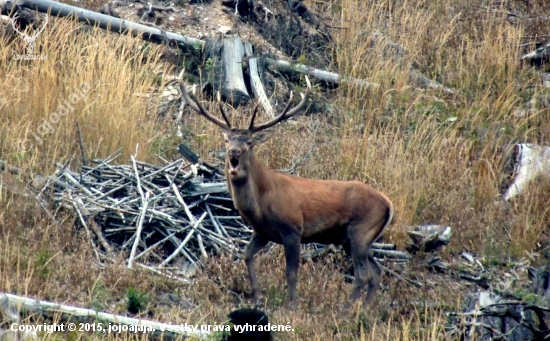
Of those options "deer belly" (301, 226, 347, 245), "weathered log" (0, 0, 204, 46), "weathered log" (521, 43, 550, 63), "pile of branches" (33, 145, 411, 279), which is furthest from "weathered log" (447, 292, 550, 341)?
"weathered log" (521, 43, 550, 63)

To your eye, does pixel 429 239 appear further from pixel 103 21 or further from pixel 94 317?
pixel 103 21

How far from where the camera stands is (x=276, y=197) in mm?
8789

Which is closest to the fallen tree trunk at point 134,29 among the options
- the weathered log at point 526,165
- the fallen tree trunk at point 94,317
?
the weathered log at point 526,165

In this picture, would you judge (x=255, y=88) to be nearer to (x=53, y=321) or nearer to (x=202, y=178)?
(x=202, y=178)

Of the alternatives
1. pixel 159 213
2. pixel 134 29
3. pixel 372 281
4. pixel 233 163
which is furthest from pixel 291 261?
pixel 134 29

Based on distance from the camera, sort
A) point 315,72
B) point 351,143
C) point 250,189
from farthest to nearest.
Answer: point 315,72
point 351,143
point 250,189

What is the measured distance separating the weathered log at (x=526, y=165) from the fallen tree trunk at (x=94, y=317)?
5958 mm

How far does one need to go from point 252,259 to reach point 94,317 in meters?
2.23

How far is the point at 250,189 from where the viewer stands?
8.59 m

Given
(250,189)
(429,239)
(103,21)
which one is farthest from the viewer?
(103,21)

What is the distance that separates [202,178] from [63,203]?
158 centimetres

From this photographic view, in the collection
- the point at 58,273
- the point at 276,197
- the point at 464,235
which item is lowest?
the point at 464,235

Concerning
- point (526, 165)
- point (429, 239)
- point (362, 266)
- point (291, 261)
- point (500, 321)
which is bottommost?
point (429, 239)

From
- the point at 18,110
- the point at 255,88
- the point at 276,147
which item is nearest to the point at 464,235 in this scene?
the point at 276,147
